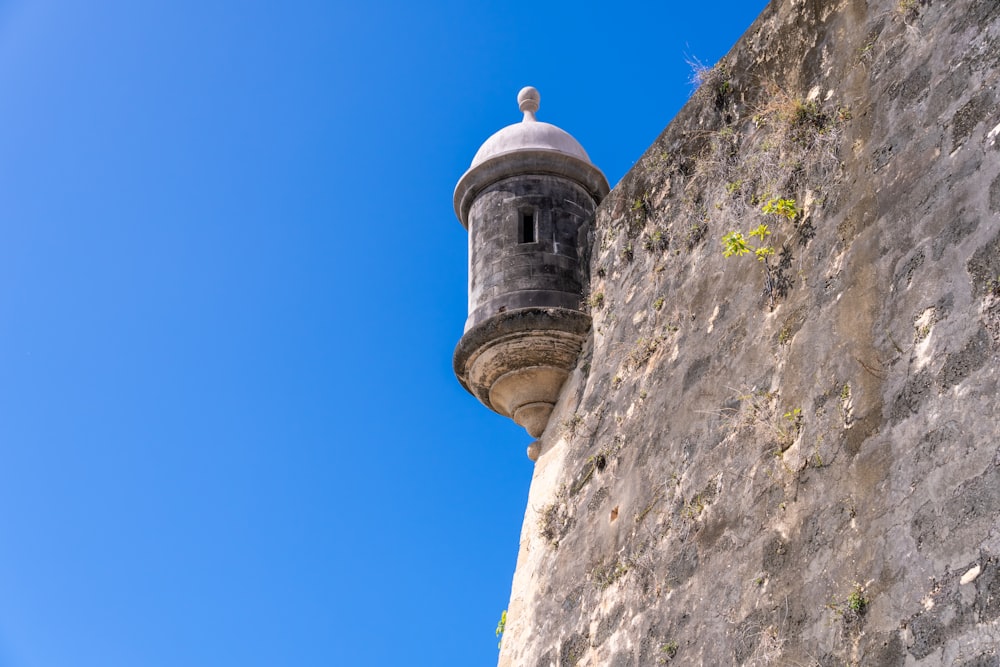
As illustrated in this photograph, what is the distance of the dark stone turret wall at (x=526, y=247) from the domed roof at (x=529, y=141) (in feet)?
0.66

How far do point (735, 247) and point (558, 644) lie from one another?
2.06 metres

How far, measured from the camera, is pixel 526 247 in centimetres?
779

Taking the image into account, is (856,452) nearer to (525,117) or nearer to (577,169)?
(577,169)

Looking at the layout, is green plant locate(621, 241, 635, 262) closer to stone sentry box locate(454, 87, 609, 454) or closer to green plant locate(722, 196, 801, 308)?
stone sentry box locate(454, 87, 609, 454)

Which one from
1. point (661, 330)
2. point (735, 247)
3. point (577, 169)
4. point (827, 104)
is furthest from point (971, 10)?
point (577, 169)

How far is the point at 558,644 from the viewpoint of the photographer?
604 centimetres

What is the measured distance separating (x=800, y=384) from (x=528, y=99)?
4454 mm

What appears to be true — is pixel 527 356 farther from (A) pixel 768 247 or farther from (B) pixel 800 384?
(B) pixel 800 384

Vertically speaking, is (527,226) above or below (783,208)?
above

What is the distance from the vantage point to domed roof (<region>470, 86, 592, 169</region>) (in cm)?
820

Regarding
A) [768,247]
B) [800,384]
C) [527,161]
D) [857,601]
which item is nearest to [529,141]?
[527,161]

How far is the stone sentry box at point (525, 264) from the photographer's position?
7.41 metres

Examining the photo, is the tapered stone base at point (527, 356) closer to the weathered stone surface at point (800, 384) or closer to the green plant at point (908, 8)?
the weathered stone surface at point (800, 384)

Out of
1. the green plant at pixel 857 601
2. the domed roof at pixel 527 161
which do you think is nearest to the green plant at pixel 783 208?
the green plant at pixel 857 601
